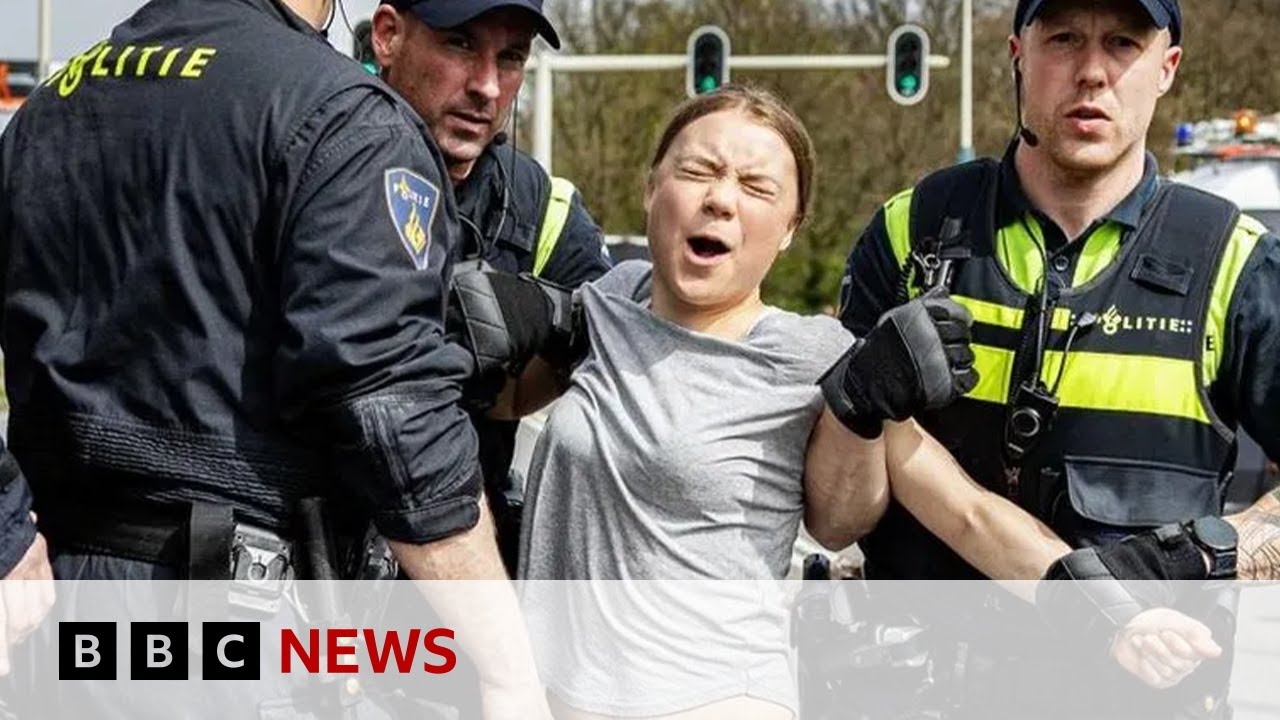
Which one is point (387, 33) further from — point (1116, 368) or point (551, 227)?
point (1116, 368)

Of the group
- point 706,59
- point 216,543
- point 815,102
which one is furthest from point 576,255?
point 815,102

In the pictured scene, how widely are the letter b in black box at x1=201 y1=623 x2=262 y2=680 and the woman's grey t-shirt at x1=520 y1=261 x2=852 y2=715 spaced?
431mm

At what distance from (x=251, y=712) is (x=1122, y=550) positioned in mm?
1343

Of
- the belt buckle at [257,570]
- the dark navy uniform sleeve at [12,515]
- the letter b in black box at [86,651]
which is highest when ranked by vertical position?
the dark navy uniform sleeve at [12,515]

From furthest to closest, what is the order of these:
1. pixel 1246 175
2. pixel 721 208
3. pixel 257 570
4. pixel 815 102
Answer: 1. pixel 815 102
2. pixel 1246 175
3. pixel 721 208
4. pixel 257 570

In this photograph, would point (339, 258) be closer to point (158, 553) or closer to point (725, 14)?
point (158, 553)

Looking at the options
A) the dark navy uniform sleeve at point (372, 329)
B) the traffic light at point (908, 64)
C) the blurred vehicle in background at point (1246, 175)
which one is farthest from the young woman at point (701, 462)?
the traffic light at point (908, 64)

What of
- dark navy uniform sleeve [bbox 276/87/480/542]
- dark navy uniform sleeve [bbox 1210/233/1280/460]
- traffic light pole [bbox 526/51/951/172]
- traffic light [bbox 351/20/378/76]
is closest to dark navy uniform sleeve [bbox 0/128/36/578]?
dark navy uniform sleeve [bbox 276/87/480/542]

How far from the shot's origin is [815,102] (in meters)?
28.1

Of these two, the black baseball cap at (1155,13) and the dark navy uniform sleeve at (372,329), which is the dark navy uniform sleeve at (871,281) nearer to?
the black baseball cap at (1155,13)

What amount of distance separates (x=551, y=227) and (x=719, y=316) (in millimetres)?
731

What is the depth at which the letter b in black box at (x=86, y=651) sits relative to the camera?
2.73 metres

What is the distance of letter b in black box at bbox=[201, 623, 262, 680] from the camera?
2715 mm

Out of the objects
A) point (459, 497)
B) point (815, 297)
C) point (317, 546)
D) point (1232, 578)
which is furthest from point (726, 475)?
point (815, 297)
